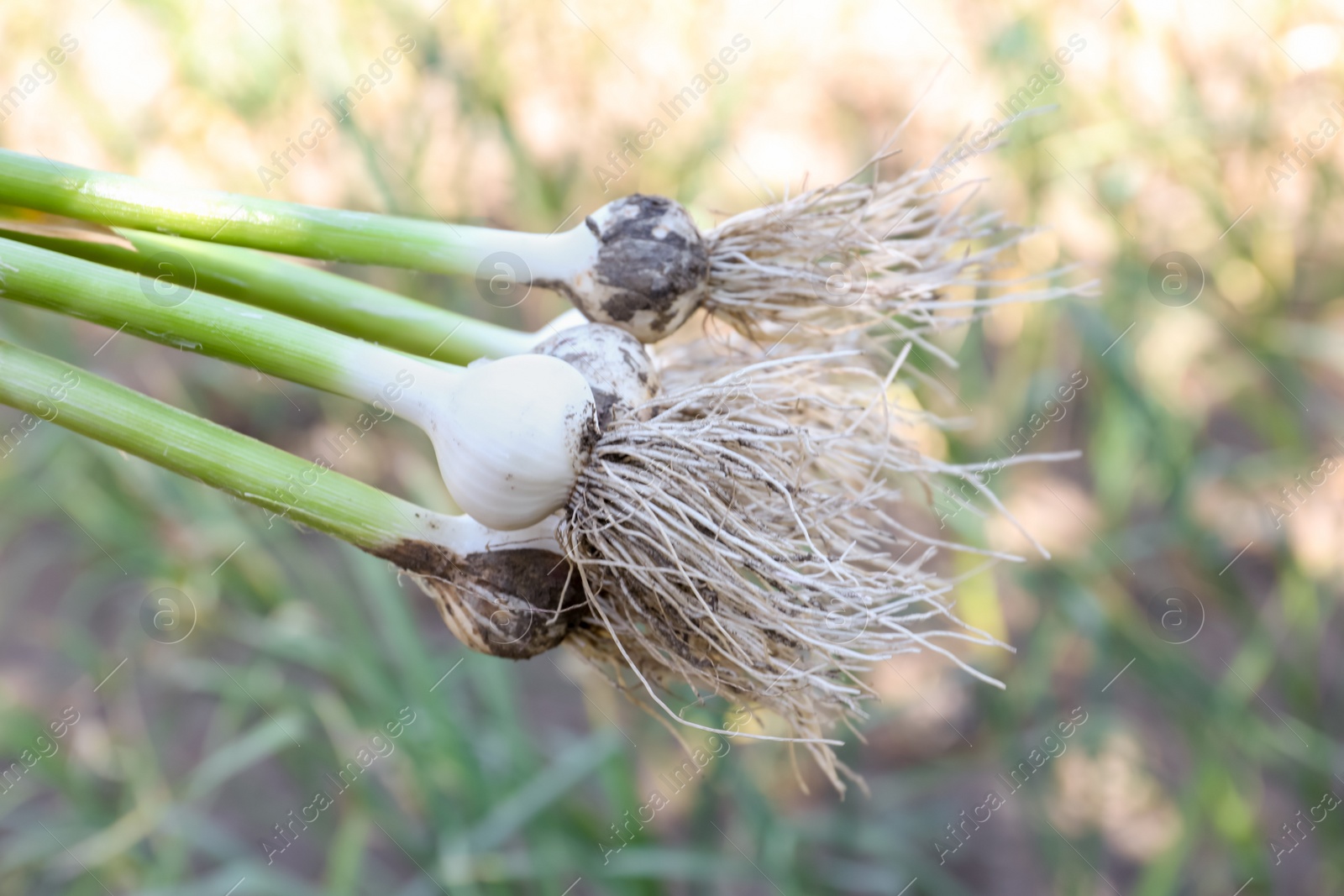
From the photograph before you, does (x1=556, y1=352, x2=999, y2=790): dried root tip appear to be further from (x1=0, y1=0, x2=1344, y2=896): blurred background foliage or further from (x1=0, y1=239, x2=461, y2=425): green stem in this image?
(x1=0, y1=0, x2=1344, y2=896): blurred background foliage

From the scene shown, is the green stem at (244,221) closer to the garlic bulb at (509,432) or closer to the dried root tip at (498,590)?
the garlic bulb at (509,432)

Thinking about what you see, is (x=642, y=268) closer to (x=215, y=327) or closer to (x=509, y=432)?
(x=509, y=432)

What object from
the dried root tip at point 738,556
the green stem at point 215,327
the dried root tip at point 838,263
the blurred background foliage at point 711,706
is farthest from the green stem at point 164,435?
the blurred background foliage at point 711,706

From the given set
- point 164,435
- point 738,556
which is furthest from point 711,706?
point 164,435

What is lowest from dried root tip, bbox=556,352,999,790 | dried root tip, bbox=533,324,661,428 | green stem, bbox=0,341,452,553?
dried root tip, bbox=556,352,999,790

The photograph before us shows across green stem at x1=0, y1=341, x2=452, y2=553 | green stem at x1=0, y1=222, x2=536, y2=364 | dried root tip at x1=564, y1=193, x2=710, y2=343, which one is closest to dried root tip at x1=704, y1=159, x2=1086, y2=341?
dried root tip at x1=564, y1=193, x2=710, y2=343
